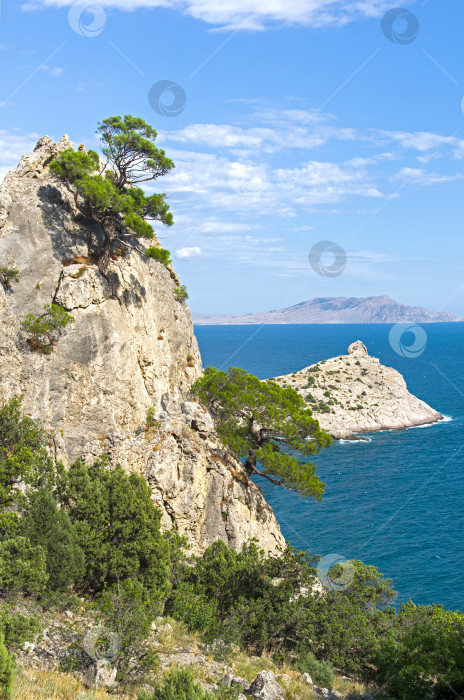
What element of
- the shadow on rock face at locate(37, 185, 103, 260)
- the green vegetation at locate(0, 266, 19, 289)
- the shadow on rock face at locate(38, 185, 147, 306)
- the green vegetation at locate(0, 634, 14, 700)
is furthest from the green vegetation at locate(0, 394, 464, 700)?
the shadow on rock face at locate(37, 185, 103, 260)

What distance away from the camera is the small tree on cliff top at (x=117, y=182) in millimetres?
30391

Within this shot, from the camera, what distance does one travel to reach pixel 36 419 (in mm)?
26906

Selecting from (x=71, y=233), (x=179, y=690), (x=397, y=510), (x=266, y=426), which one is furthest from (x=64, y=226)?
(x=397, y=510)

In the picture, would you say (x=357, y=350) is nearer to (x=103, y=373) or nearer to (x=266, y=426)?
(x=266, y=426)

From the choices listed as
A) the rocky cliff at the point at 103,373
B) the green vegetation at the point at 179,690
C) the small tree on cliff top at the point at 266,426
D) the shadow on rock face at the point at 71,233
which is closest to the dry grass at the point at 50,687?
the green vegetation at the point at 179,690

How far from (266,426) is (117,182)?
18.9 m

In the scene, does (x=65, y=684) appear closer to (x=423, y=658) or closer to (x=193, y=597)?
(x=193, y=597)

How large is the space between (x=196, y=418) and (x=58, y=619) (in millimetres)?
14638

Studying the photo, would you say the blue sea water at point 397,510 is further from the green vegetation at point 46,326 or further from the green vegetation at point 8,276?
the green vegetation at point 8,276

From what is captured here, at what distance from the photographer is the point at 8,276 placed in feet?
92.6

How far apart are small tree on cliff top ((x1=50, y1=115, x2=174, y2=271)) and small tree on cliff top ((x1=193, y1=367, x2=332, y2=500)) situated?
11216 millimetres

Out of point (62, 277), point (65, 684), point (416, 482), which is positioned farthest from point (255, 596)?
point (416, 482)

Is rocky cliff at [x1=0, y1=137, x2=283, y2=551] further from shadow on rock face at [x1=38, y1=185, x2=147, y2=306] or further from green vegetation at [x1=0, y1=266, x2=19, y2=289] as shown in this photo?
green vegetation at [x1=0, y1=266, x2=19, y2=289]

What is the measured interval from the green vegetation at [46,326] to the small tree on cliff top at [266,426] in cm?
1065
